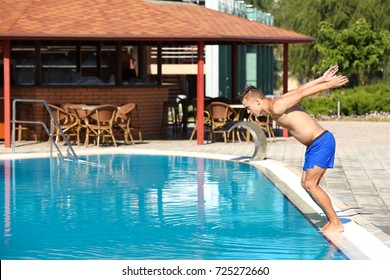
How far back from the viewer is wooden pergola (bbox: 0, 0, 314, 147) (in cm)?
1958

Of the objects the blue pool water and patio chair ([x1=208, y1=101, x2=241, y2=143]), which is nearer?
the blue pool water

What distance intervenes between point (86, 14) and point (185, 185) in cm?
799

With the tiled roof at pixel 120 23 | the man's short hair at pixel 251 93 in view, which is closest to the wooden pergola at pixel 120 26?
the tiled roof at pixel 120 23

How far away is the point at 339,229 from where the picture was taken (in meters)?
9.78

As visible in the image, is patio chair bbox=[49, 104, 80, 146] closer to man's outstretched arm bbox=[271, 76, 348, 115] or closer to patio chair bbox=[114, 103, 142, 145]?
patio chair bbox=[114, 103, 142, 145]

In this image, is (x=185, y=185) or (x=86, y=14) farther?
(x=86, y=14)

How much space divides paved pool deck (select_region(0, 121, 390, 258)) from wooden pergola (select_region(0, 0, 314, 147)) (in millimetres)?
1031

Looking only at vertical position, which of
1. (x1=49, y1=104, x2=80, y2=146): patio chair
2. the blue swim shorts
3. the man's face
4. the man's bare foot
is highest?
the man's face

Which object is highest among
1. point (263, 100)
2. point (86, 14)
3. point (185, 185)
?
point (86, 14)

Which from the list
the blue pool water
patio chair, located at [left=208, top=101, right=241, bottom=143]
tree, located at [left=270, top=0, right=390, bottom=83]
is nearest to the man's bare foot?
the blue pool water

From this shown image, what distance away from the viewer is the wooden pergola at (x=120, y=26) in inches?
771

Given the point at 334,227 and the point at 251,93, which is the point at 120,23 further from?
the point at 334,227

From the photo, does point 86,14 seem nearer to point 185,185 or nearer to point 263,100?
point 185,185
